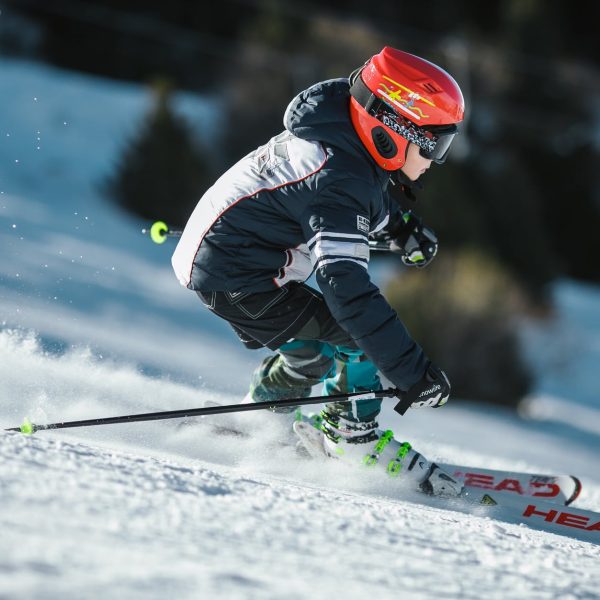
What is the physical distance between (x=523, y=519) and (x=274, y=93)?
17639 millimetres

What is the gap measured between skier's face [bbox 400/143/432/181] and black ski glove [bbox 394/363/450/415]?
2.74 feet

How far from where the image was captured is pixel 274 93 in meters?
20.6

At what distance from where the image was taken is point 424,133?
3867 mm

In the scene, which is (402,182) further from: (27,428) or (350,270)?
(27,428)

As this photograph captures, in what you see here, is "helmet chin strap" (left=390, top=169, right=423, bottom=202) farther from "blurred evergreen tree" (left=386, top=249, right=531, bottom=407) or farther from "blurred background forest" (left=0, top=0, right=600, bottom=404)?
"blurred background forest" (left=0, top=0, right=600, bottom=404)

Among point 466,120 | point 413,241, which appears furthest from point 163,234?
point 466,120

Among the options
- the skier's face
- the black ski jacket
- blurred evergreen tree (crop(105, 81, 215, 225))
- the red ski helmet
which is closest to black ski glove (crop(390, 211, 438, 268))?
the black ski jacket

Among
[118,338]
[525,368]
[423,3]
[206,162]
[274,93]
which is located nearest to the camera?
[118,338]

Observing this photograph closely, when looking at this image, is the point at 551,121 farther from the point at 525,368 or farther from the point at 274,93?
the point at 525,368

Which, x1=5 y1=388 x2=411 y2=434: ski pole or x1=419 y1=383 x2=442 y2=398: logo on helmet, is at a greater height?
x1=419 y1=383 x2=442 y2=398: logo on helmet

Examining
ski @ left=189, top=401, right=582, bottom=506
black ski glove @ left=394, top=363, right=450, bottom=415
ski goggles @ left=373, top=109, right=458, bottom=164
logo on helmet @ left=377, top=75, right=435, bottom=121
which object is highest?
logo on helmet @ left=377, top=75, right=435, bottom=121

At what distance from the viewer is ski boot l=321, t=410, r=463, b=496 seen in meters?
4.11

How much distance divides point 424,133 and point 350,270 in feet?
2.44

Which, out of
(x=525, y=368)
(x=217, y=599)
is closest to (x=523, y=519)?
(x=217, y=599)
